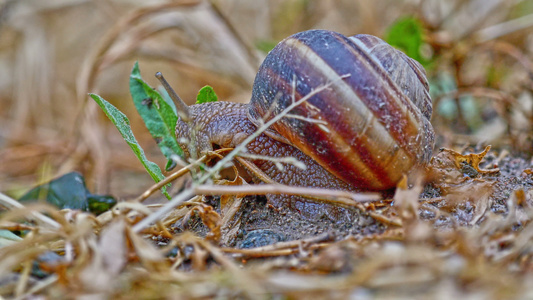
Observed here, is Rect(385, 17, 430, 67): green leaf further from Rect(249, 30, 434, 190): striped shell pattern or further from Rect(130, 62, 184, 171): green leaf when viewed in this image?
Rect(130, 62, 184, 171): green leaf

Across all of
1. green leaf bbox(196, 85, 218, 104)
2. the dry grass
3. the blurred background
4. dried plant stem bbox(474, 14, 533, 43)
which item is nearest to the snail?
the dry grass

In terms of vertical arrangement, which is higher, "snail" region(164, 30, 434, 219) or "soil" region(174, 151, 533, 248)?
"snail" region(164, 30, 434, 219)

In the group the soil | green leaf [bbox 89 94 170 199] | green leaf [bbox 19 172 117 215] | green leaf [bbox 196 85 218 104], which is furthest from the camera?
green leaf [bbox 196 85 218 104]

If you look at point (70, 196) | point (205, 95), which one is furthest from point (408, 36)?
point (70, 196)

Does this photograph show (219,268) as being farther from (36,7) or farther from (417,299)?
(36,7)

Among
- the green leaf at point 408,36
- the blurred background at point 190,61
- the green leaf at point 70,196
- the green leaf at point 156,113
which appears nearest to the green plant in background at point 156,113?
the green leaf at point 156,113

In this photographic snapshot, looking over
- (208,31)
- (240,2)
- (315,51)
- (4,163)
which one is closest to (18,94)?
(4,163)
